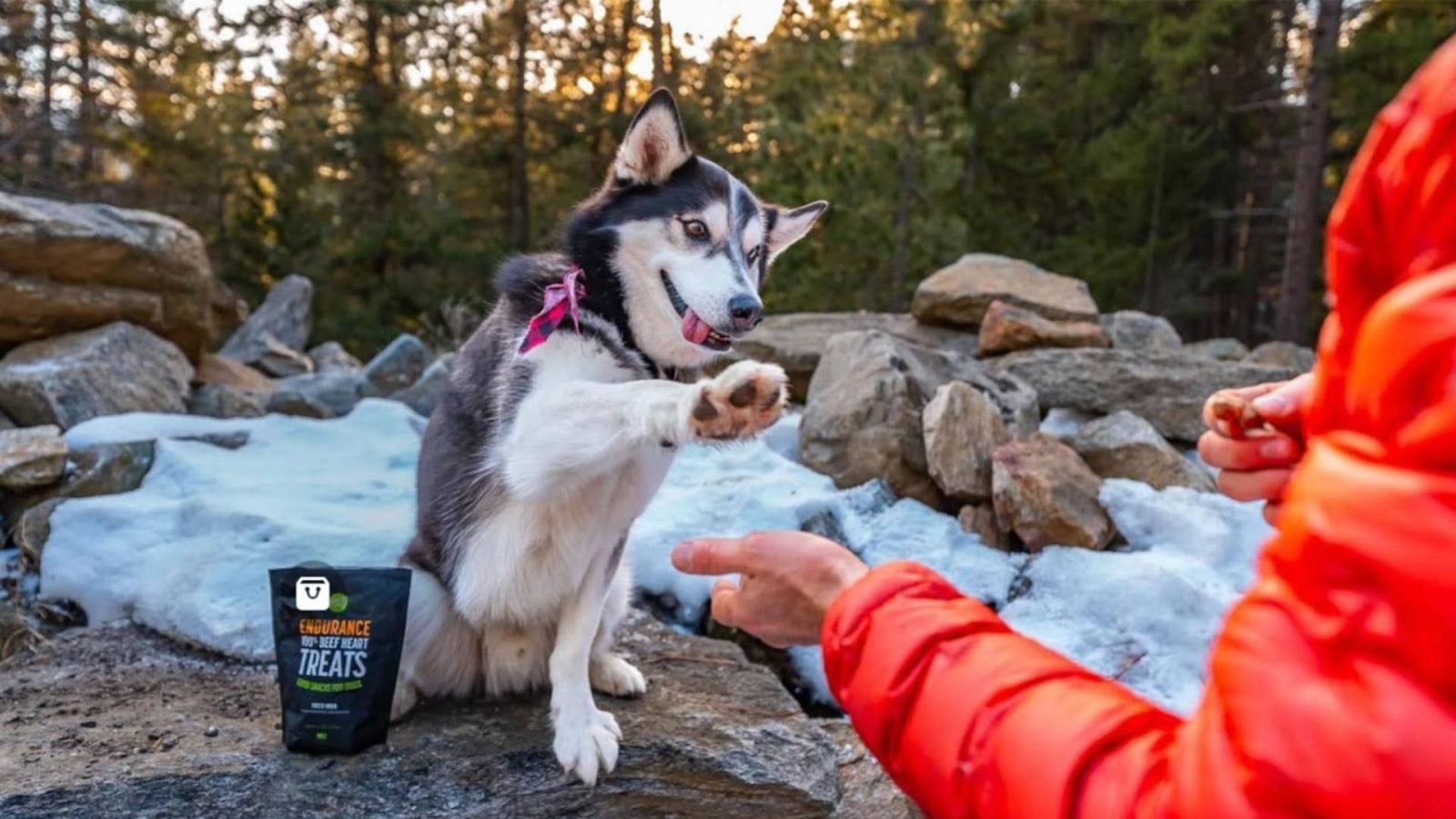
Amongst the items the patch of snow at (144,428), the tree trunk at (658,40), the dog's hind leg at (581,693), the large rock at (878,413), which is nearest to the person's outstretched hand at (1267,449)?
the dog's hind leg at (581,693)

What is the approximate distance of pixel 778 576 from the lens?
4.48 feet

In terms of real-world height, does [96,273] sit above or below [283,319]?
above

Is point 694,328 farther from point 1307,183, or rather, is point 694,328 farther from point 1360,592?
point 1307,183

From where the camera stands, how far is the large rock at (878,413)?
5.07 metres

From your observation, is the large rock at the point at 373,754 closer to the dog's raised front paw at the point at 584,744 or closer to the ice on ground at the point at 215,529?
the dog's raised front paw at the point at 584,744

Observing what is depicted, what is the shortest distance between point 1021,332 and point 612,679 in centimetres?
507

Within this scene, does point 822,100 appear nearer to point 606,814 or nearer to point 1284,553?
point 606,814

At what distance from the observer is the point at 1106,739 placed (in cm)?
91

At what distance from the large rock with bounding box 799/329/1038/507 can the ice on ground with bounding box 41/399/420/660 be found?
214 centimetres

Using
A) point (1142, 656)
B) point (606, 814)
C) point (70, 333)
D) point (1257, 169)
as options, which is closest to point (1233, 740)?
point (606, 814)

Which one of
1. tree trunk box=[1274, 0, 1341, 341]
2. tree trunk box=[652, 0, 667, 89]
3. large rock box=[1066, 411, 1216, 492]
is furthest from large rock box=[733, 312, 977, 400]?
tree trunk box=[1274, 0, 1341, 341]

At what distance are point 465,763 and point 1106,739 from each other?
1.82m

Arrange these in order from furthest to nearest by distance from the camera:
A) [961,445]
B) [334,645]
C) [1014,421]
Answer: [1014,421]
[961,445]
[334,645]

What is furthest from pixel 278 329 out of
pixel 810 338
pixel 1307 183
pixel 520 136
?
pixel 1307 183
